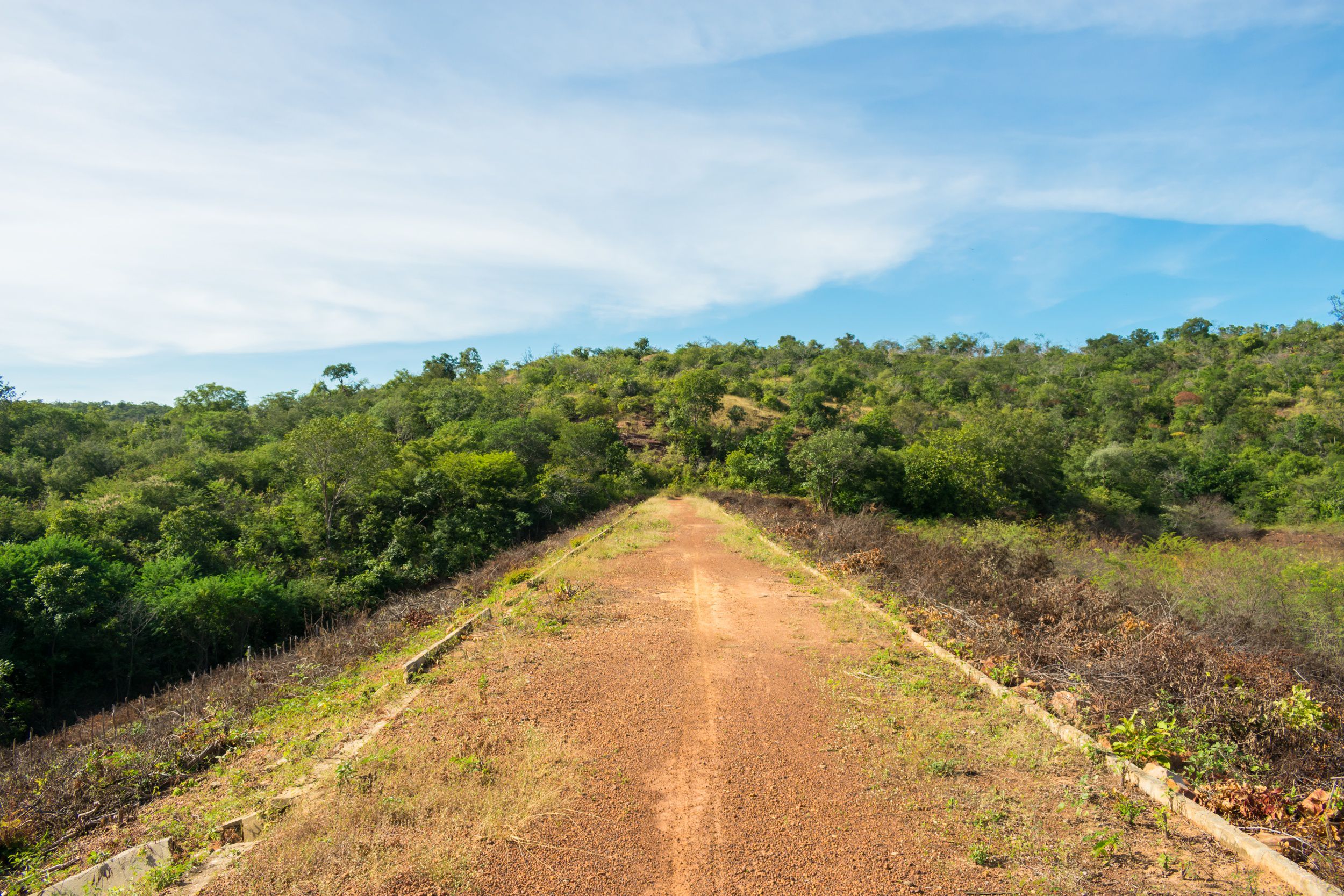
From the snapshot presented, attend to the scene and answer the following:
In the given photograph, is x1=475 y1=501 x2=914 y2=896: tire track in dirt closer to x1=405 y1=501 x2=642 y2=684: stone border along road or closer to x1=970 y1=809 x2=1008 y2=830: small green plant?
x1=970 y1=809 x2=1008 y2=830: small green plant

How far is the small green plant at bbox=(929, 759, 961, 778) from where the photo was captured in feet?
17.0

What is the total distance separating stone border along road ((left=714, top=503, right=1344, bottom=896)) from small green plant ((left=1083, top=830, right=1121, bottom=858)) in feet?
2.11

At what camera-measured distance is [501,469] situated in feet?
83.8

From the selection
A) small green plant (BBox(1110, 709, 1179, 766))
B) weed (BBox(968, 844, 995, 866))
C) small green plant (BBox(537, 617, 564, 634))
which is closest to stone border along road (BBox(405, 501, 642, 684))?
small green plant (BBox(537, 617, 564, 634))

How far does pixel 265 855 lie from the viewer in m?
4.09

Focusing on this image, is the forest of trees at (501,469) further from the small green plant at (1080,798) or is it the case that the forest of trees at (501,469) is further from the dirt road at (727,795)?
the small green plant at (1080,798)

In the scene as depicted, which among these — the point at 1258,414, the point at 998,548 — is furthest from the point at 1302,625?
the point at 1258,414

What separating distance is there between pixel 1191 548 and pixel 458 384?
151 feet

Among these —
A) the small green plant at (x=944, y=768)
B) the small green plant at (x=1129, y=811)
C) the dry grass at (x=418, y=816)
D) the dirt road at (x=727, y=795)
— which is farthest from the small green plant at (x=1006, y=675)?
the dry grass at (x=418, y=816)

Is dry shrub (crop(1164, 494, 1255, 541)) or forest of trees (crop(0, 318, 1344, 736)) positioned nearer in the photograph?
forest of trees (crop(0, 318, 1344, 736))

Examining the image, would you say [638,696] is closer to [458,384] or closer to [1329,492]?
[1329,492]

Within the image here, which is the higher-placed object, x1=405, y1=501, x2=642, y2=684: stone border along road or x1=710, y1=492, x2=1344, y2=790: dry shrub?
x1=405, y1=501, x2=642, y2=684: stone border along road

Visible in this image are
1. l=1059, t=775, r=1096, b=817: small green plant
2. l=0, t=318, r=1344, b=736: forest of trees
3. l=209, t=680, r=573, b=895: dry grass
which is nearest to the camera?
l=209, t=680, r=573, b=895: dry grass

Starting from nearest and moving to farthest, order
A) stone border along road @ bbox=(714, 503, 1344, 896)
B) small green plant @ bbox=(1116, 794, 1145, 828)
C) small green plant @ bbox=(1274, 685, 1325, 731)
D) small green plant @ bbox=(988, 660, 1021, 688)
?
stone border along road @ bbox=(714, 503, 1344, 896), small green plant @ bbox=(1116, 794, 1145, 828), small green plant @ bbox=(1274, 685, 1325, 731), small green plant @ bbox=(988, 660, 1021, 688)
